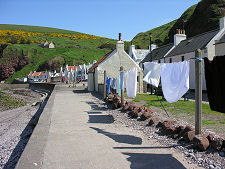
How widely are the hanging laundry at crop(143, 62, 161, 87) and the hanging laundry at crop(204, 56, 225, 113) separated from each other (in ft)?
10.2

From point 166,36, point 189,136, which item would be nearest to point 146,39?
point 166,36

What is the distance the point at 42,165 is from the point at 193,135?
400 cm

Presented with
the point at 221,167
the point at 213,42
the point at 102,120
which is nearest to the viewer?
the point at 221,167

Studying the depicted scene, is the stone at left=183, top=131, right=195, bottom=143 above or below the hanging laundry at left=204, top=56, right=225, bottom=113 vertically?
below

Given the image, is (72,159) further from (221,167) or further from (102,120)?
(102,120)

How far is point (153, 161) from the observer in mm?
4781

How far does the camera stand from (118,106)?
12695 mm

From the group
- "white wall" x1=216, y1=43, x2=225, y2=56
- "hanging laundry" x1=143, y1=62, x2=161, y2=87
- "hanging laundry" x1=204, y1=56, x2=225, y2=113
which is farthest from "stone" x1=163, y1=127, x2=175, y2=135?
"white wall" x1=216, y1=43, x2=225, y2=56

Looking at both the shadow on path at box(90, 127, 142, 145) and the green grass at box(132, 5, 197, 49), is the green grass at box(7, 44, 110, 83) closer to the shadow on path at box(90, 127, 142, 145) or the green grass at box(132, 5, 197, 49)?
the green grass at box(132, 5, 197, 49)

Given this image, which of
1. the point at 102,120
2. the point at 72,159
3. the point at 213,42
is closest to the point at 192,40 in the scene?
the point at 213,42

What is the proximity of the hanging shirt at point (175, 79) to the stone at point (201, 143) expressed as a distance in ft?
4.64

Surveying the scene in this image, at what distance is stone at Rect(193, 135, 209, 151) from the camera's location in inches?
198

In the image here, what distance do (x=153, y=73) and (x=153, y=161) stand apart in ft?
13.6

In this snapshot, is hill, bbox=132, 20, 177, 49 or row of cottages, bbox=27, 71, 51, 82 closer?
row of cottages, bbox=27, 71, 51, 82
